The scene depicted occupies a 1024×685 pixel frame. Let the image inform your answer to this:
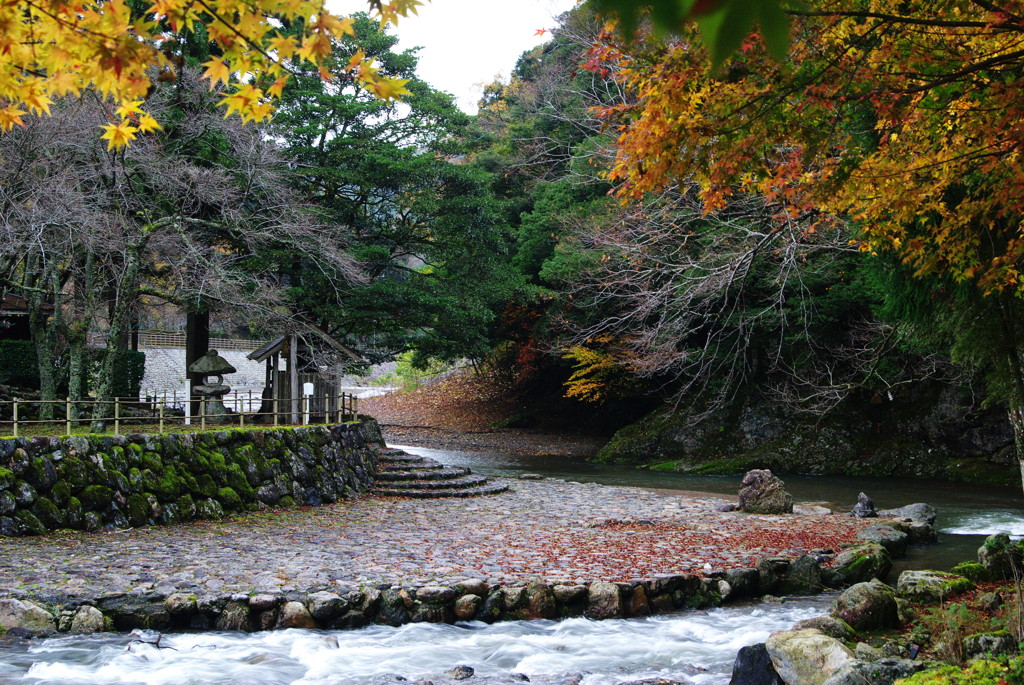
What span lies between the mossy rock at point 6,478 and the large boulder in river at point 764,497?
12.6 metres

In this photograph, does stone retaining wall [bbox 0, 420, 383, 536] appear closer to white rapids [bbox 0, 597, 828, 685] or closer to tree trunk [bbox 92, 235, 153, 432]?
tree trunk [bbox 92, 235, 153, 432]

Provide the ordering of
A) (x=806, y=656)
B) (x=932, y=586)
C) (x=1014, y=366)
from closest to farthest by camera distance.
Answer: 1. (x=806, y=656)
2. (x=932, y=586)
3. (x=1014, y=366)

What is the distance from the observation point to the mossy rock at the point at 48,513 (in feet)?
37.7

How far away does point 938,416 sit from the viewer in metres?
23.4

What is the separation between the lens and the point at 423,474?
61.8 ft

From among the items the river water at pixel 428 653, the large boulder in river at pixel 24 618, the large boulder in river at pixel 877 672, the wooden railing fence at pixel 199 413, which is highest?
the wooden railing fence at pixel 199 413

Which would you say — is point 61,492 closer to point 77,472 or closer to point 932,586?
point 77,472

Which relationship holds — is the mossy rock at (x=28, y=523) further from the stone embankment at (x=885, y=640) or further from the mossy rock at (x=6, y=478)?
the stone embankment at (x=885, y=640)

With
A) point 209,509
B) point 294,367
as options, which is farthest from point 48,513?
point 294,367

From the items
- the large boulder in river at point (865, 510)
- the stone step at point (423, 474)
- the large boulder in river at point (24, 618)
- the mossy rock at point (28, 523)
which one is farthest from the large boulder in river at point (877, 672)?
the stone step at point (423, 474)

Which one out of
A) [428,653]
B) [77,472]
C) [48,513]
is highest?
[77,472]

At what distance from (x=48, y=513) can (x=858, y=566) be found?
11.3 metres

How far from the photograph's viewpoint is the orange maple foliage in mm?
5734

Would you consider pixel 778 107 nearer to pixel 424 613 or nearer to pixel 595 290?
pixel 424 613
